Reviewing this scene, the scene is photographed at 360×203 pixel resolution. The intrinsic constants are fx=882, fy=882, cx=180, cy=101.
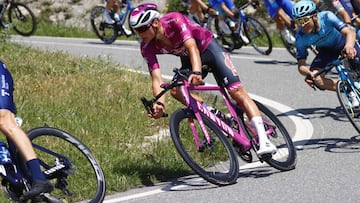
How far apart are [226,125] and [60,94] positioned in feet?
12.9

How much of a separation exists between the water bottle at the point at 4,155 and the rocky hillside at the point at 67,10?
18652 mm

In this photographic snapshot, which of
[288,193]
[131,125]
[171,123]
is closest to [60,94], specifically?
[131,125]

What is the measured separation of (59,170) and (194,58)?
1.80 m

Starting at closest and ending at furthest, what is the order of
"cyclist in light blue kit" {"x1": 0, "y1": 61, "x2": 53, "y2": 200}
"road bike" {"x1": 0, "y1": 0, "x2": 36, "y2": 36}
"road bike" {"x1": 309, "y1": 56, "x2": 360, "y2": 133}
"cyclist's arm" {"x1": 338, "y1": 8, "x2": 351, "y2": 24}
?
1. "cyclist in light blue kit" {"x1": 0, "y1": 61, "x2": 53, "y2": 200}
2. "road bike" {"x1": 309, "y1": 56, "x2": 360, "y2": 133}
3. "cyclist's arm" {"x1": 338, "y1": 8, "x2": 351, "y2": 24}
4. "road bike" {"x1": 0, "y1": 0, "x2": 36, "y2": 36}

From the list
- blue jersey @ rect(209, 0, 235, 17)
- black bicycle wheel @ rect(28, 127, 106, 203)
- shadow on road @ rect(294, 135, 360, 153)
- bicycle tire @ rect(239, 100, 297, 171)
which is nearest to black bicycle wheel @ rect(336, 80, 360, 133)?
shadow on road @ rect(294, 135, 360, 153)

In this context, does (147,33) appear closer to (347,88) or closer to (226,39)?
(347,88)

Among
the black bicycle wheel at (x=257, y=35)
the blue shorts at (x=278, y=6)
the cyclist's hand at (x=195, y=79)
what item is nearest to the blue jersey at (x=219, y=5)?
the black bicycle wheel at (x=257, y=35)

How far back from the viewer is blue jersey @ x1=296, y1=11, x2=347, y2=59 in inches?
397

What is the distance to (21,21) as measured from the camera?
22188mm

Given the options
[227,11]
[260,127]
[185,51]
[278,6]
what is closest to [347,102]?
[260,127]

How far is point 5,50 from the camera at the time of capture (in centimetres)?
1534

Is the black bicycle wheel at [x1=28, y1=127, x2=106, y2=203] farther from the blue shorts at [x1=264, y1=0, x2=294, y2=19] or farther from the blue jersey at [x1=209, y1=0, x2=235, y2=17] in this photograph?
the blue jersey at [x1=209, y1=0, x2=235, y2=17]

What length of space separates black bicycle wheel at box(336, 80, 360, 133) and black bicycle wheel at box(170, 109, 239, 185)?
77.3 inches

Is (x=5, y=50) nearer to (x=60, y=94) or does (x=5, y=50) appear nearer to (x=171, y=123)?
(x=60, y=94)
